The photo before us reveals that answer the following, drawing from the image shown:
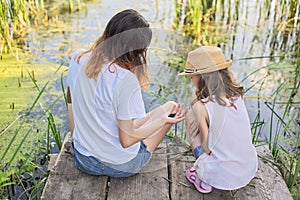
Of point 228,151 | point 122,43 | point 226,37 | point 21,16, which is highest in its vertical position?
point 122,43

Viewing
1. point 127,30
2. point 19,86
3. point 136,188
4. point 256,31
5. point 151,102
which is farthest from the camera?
point 256,31

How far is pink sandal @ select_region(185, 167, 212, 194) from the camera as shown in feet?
4.98

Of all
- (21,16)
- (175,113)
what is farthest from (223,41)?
(175,113)

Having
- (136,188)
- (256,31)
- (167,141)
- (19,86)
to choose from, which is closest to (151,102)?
(167,141)

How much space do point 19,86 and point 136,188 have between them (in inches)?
59.0

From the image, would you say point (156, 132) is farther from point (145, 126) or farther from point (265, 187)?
point (265, 187)

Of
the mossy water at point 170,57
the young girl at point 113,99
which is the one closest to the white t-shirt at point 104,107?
the young girl at point 113,99

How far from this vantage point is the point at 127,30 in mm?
1366

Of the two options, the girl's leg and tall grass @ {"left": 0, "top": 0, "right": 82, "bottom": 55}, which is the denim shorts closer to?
the girl's leg

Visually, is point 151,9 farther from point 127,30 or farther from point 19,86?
point 127,30

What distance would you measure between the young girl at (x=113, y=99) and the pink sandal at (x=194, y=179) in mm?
166

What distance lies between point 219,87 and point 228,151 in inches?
8.7

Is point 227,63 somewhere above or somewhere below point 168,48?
above

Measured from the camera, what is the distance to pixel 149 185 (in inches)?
60.7
